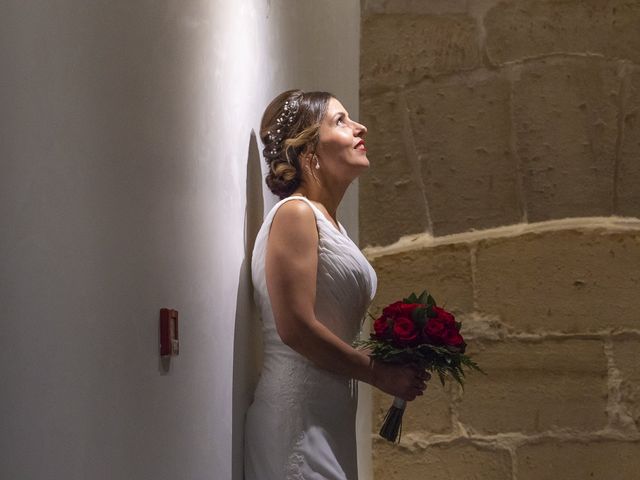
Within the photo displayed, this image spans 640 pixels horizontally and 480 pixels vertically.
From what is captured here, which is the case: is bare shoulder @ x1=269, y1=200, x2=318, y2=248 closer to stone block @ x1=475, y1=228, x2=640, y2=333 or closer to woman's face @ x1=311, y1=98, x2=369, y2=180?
woman's face @ x1=311, y1=98, x2=369, y2=180

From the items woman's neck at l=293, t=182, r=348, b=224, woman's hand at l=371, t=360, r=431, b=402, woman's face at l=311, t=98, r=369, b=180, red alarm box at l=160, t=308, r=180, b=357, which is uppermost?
woman's face at l=311, t=98, r=369, b=180

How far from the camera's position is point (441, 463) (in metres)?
4.84

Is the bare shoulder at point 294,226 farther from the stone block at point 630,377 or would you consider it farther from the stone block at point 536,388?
the stone block at point 630,377

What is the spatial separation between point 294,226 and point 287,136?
369mm

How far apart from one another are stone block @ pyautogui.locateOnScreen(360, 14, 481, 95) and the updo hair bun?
1691mm

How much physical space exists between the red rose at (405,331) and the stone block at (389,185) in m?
1.87

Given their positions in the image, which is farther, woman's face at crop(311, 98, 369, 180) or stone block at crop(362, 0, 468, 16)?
stone block at crop(362, 0, 468, 16)

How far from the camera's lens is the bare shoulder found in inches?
121

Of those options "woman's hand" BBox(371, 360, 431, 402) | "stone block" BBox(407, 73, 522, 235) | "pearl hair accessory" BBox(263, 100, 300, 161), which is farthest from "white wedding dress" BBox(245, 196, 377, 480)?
"stone block" BBox(407, 73, 522, 235)

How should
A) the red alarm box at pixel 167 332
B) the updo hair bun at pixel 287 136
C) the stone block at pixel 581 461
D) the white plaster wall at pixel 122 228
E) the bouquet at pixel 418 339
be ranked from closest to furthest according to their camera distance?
1. the white plaster wall at pixel 122 228
2. the red alarm box at pixel 167 332
3. the bouquet at pixel 418 339
4. the updo hair bun at pixel 287 136
5. the stone block at pixel 581 461

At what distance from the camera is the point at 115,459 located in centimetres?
217

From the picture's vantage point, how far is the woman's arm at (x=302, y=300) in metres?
3.00

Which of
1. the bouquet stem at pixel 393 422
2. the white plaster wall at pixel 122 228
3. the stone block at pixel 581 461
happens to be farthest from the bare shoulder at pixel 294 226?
the stone block at pixel 581 461

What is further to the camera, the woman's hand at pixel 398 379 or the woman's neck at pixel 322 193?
the woman's neck at pixel 322 193
